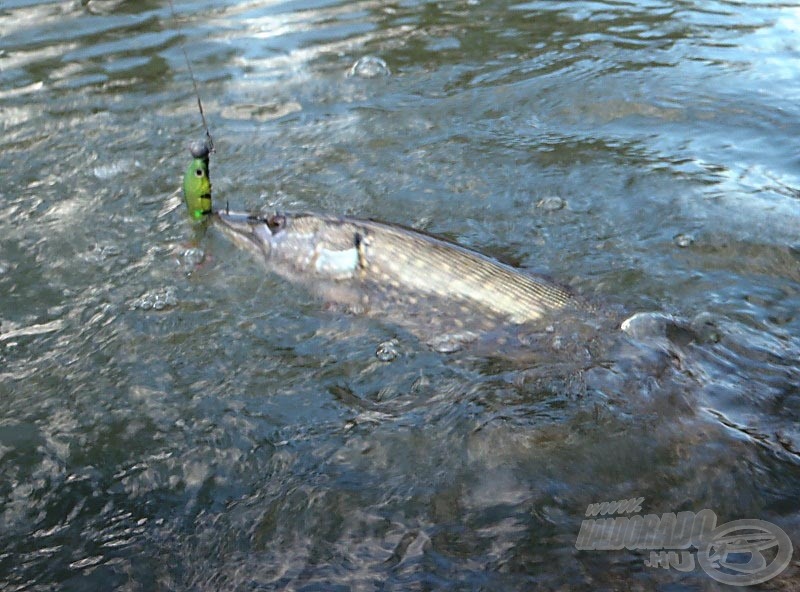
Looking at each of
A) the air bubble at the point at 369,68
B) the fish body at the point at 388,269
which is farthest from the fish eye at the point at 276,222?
the air bubble at the point at 369,68

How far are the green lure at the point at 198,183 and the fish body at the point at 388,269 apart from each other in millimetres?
118

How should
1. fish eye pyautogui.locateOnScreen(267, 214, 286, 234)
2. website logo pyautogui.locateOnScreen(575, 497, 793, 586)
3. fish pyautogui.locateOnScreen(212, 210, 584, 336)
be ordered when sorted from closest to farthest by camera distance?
website logo pyautogui.locateOnScreen(575, 497, 793, 586), fish pyautogui.locateOnScreen(212, 210, 584, 336), fish eye pyautogui.locateOnScreen(267, 214, 286, 234)

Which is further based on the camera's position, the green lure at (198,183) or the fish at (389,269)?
the green lure at (198,183)

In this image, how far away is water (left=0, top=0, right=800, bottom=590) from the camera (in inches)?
111

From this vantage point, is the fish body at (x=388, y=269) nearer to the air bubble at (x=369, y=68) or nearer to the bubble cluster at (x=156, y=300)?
the bubble cluster at (x=156, y=300)

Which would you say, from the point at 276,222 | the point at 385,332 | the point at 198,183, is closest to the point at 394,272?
the point at 385,332

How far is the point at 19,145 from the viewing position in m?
5.56

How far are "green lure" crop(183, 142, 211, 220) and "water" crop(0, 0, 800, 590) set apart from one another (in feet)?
1.19

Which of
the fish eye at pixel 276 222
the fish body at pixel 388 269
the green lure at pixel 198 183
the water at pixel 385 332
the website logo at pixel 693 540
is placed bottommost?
the website logo at pixel 693 540

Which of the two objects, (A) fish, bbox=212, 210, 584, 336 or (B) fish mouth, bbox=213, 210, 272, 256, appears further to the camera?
(B) fish mouth, bbox=213, 210, 272, 256

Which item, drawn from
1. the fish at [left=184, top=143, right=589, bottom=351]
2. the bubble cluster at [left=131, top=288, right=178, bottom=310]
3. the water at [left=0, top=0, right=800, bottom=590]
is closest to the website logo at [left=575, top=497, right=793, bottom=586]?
the water at [left=0, top=0, right=800, bottom=590]

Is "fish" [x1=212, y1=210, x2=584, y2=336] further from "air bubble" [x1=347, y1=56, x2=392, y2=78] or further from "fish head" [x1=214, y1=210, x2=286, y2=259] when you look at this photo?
"air bubble" [x1=347, y1=56, x2=392, y2=78]

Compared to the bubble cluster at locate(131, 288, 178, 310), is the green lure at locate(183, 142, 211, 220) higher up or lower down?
higher up

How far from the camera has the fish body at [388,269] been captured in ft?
11.7
